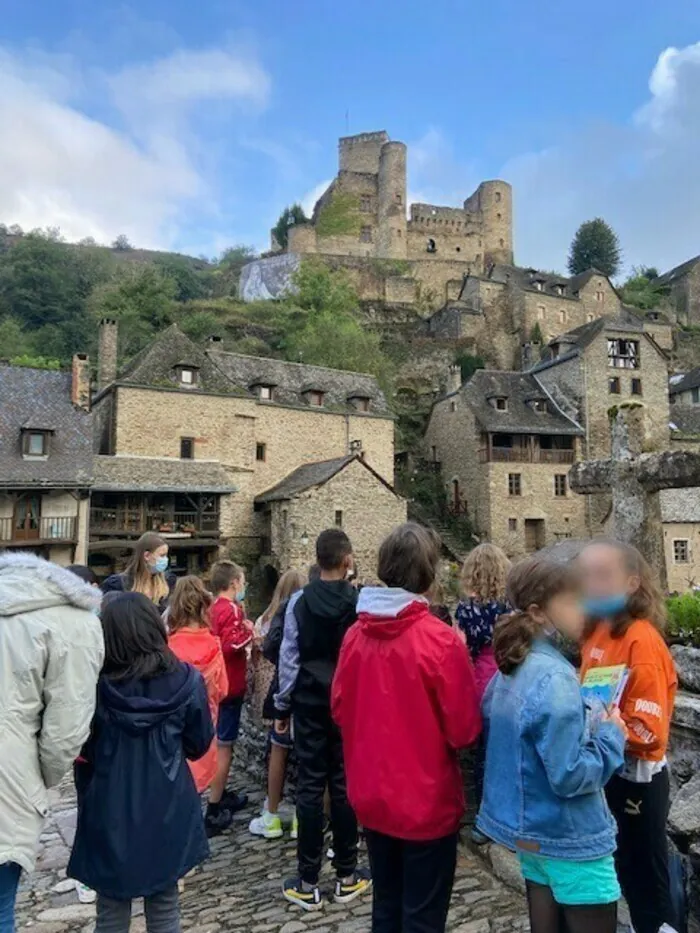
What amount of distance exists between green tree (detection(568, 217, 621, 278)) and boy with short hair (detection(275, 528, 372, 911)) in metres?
71.2

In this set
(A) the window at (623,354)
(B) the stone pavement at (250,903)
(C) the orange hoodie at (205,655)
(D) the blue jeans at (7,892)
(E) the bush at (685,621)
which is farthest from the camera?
(A) the window at (623,354)

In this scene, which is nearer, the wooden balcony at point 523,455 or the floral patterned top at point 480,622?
the floral patterned top at point 480,622

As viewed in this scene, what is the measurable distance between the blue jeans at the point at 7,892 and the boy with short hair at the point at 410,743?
58.0 inches

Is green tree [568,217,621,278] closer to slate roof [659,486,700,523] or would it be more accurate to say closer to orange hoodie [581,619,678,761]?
slate roof [659,486,700,523]

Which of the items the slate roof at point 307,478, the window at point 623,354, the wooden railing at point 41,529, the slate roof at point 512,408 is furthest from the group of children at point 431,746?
the window at point 623,354

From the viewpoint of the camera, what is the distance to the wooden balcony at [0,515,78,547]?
1897 centimetres

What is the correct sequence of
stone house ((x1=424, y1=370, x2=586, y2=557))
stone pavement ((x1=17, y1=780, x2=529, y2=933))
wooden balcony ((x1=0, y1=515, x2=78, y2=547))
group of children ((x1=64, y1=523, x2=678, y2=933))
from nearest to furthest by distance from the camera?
group of children ((x1=64, y1=523, x2=678, y2=933)), stone pavement ((x1=17, y1=780, x2=529, y2=933)), wooden balcony ((x1=0, y1=515, x2=78, y2=547)), stone house ((x1=424, y1=370, x2=586, y2=557))

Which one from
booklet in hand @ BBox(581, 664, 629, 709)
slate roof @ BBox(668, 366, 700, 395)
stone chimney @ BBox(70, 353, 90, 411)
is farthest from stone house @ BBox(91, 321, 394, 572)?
slate roof @ BBox(668, 366, 700, 395)

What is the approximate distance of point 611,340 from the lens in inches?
1303

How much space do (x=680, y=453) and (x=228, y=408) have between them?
72.4 ft

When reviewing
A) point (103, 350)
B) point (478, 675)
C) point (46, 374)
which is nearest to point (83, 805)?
point (478, 675)

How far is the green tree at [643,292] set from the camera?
56578mm

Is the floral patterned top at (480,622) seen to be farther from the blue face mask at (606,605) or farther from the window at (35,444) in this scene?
the window at (35,444)

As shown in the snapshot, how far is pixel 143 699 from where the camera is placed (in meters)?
2.77
